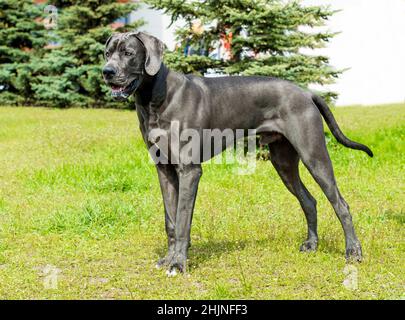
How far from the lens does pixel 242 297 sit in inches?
195

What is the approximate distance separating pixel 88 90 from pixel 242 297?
15.9 meters

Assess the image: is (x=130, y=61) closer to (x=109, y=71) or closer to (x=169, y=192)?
(x=109, y=71)

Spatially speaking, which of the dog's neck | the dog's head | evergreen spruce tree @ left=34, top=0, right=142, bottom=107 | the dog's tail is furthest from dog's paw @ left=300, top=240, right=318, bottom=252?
evergreen spruce tree @ left=34, top=0, right=142, bottom=107

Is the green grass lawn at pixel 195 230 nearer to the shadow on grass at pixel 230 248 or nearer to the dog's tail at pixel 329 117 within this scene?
the shadow on grass at pixel 230 248

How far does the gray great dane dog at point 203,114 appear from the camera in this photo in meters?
5.32

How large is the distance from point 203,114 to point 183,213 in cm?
90

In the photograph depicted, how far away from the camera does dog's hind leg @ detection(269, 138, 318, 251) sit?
20.3 ft

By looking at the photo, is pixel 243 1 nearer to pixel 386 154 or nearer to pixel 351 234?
pixel 386 154

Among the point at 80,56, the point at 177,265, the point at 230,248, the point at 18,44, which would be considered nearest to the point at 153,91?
the point at 177,265

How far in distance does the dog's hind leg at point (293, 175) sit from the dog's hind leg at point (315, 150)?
36 centimetres

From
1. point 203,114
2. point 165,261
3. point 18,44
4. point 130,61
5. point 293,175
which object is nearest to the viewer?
point 130,61

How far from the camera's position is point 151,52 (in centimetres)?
532

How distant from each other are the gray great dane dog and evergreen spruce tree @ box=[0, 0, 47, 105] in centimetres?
1622
